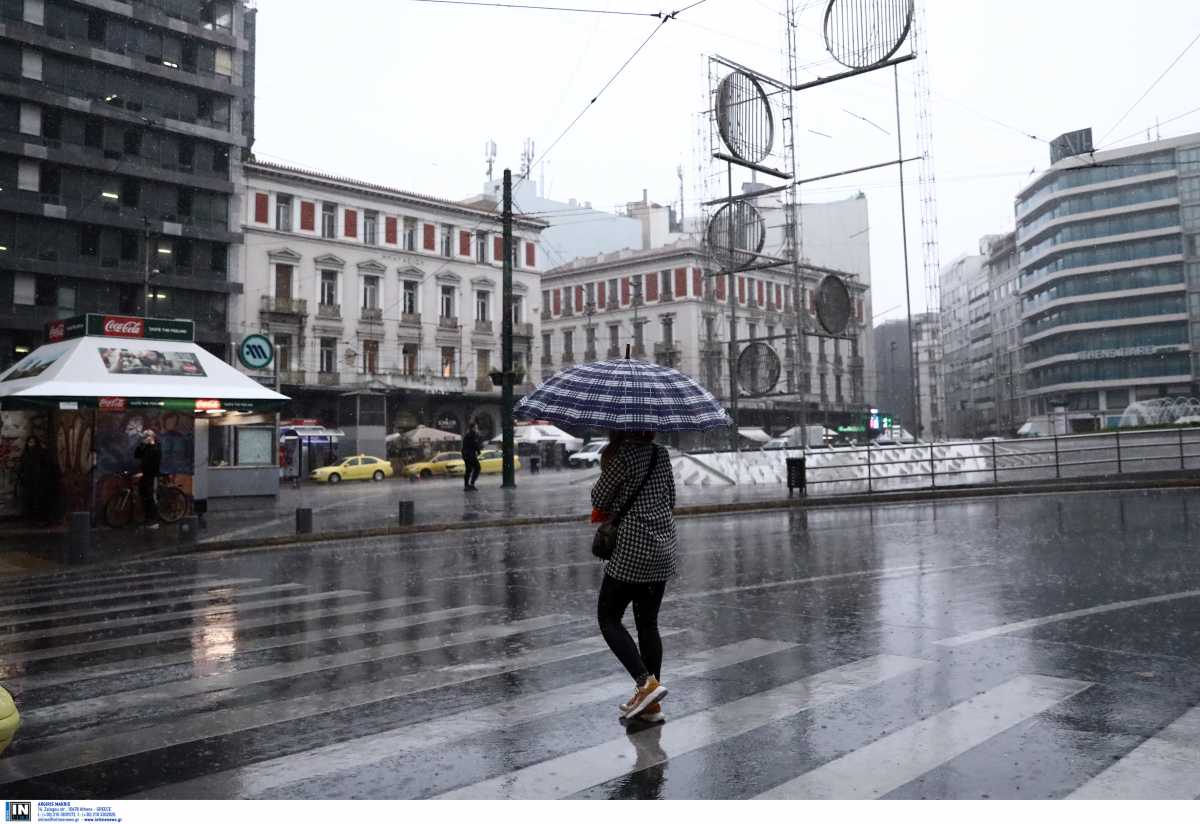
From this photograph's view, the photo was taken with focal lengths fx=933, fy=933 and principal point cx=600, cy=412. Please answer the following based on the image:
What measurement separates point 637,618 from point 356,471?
1579 inches

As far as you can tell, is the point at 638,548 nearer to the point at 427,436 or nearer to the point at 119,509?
the point at 119,509

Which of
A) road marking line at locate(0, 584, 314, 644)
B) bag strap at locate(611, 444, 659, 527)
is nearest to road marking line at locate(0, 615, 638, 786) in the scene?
bag strap at locate(611, 444, 659, 527)

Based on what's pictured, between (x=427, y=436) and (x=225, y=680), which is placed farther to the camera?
(x=427, y=436)

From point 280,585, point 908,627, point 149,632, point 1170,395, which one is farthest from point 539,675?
point 1170,395

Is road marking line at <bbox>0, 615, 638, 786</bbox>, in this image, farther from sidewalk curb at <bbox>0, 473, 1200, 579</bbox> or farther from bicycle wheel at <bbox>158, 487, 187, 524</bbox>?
bicycle wheel at <bbox>158, 487, 187, 524</bbox>

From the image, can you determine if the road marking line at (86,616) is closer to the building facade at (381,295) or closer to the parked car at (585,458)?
the parked car at (585,458)

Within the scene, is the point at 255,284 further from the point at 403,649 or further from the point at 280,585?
the point at 403,649

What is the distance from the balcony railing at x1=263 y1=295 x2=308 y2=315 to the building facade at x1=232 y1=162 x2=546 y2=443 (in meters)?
0.06

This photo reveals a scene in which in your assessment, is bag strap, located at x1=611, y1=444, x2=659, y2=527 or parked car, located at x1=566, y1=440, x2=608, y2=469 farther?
parked car, located at x1=566, y1=440, x2=608, y2=469

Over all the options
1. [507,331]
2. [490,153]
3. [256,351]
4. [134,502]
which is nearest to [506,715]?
[134,502]

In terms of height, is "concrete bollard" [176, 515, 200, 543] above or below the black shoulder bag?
below

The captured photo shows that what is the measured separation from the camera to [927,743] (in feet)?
14.0

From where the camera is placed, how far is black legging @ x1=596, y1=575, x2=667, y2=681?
475 centimetres

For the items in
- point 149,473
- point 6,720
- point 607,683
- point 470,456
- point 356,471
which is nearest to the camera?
point 6,720
